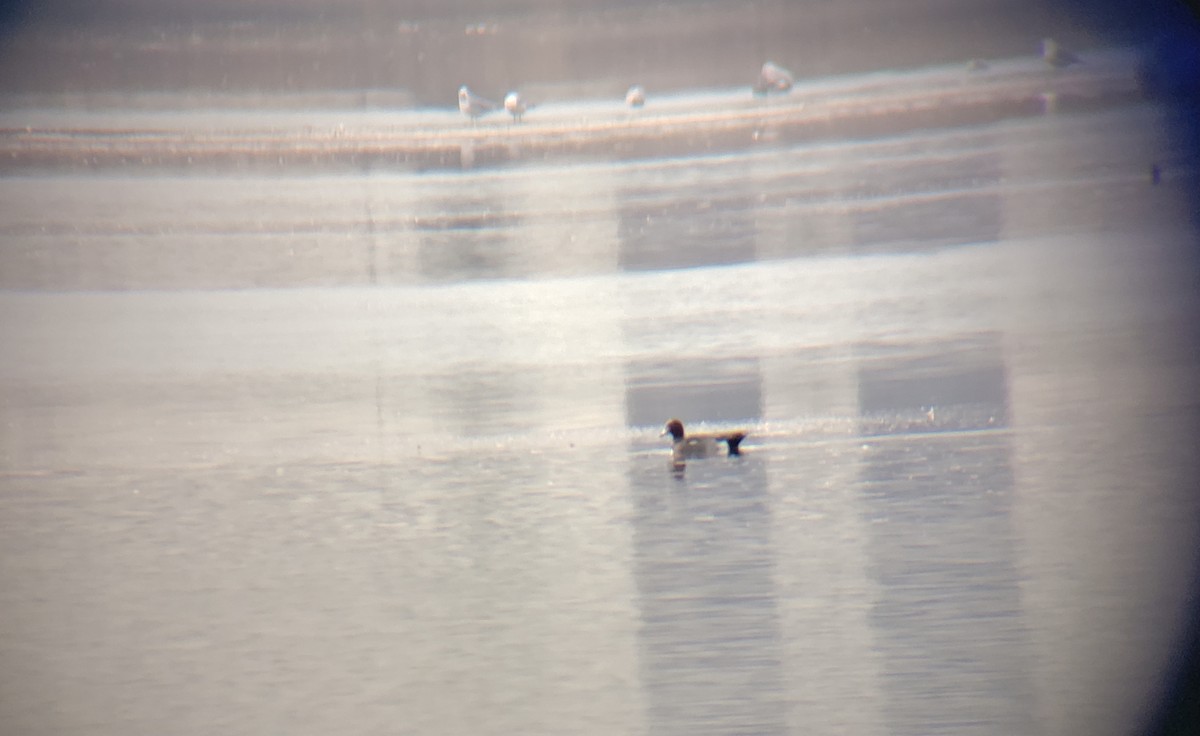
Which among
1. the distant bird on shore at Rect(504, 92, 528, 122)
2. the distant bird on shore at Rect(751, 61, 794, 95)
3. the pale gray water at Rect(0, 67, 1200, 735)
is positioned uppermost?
the distant bird on shore at Rect(751, 61, 794, 95)

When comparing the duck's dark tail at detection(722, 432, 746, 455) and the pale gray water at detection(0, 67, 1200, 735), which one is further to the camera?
the duck's dark tail at detection(722, 432, 746, 455)

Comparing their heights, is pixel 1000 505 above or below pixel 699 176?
below

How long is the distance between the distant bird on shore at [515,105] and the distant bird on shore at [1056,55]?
4.47m

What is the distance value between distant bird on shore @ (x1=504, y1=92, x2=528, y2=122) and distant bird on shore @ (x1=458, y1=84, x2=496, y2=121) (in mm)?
133

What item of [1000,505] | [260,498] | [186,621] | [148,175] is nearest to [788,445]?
[1000,505]

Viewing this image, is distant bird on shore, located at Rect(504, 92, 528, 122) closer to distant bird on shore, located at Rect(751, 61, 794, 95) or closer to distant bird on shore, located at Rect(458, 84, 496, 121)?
distant bird on shore, located at Rect(458, 84, 496, 121)

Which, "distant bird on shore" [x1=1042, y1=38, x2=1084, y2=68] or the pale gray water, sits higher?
"distant bird on shore" [x1=1042, y1=38, x2=1084, y2=68]

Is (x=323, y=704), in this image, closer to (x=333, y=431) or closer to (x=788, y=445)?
(x=788, y=445)

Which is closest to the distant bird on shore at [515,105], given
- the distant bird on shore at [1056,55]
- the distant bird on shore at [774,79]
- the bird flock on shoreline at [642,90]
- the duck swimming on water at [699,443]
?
the bird flock on shoreline at [642,90]

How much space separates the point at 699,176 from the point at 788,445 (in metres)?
6.99

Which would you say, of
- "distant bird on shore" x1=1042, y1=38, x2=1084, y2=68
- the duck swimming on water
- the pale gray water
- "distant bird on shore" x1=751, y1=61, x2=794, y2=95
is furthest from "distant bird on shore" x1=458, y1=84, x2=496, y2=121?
the duck swimming on water

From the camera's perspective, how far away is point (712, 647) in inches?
110

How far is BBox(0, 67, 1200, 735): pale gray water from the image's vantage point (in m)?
2.71

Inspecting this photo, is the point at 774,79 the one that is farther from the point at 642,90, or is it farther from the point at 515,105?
the point at 515,105
